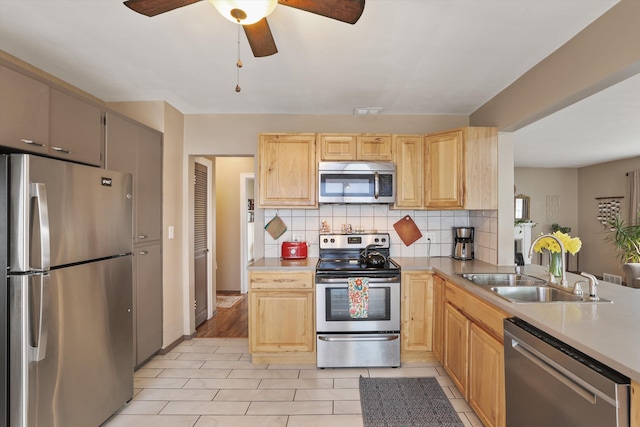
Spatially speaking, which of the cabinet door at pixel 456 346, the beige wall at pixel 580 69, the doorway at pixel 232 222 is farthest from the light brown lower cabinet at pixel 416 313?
the doorway at pixel 232 222

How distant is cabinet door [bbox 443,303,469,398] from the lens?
216 cm

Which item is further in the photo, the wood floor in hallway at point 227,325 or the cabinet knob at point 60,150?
the wood floor in hallway at point 227,325

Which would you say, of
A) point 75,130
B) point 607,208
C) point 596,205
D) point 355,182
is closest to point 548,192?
point 596,205

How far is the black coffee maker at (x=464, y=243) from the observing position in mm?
3242

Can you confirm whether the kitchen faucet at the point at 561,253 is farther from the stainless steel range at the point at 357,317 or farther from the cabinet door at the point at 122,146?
the cabinet door at the point at 122,146

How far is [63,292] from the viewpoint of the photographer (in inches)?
66.1

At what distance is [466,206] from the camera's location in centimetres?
287

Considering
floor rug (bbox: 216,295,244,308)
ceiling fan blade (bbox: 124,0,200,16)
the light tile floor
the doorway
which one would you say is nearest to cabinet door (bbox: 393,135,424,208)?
the light tile floor

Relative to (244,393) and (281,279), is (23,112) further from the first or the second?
(244,393)

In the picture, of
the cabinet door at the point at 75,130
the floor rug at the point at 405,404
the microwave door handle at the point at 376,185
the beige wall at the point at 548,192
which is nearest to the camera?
the cabinet door at the point at 75,130

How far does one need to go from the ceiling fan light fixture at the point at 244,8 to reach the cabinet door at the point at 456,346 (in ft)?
7.17

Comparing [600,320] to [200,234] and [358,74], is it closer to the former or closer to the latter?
[358,74]

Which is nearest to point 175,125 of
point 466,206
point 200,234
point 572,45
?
point 200,234

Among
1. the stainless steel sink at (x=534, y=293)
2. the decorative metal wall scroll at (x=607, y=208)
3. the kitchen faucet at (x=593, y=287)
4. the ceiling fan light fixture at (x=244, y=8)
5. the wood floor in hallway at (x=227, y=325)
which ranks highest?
the ceiling fan light fixture at (x=244, y=8)
